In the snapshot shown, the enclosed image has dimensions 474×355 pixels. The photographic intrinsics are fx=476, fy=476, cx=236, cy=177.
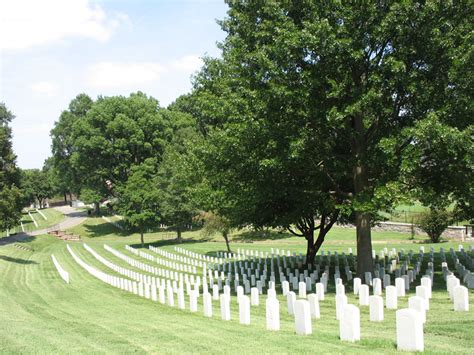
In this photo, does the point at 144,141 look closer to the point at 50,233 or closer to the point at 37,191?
the point at 50,233

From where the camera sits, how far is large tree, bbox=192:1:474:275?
1531 centimetres

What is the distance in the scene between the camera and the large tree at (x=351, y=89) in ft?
50.2

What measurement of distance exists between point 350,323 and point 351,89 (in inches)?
378

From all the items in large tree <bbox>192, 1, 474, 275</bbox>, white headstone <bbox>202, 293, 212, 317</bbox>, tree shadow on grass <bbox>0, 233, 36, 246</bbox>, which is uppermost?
large tree <bbox>192, 1, 474, 275</bbox>

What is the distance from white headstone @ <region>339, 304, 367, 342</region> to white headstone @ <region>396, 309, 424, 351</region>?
36.2 inches

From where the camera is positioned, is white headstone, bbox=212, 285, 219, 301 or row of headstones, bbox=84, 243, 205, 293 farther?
row of headstones, bbox=84, 243, 205, 293

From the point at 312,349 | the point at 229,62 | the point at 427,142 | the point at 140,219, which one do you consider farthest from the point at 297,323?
the point at 140,219

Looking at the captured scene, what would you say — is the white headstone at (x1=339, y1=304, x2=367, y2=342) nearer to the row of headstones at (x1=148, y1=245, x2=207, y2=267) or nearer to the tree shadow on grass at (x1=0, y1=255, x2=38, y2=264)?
the row of headstones at (x1=148, y1=245, x2=207, y2=267)

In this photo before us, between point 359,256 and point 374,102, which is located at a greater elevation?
point 374,102

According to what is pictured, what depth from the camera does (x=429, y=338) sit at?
8.47 m

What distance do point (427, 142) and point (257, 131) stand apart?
18.5ft

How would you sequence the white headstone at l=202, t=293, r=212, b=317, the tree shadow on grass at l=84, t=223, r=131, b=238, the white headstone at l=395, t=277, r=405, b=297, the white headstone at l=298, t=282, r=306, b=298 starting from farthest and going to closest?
the tree shadow on grass at l=84, t=223, r=131, b=238, the white headstone at l=298, t=282, r=306, b=298, the white headstone at l=395, t=277, r=405, b=297, the white headstone at l=202, t=293, r=212, b=317

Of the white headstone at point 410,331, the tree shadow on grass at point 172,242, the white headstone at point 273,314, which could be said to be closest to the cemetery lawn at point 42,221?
the tree shadow on grass at point 172,242

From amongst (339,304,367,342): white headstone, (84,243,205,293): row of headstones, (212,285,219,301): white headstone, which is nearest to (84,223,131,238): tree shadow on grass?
(84,243,205,293): row of headstones
